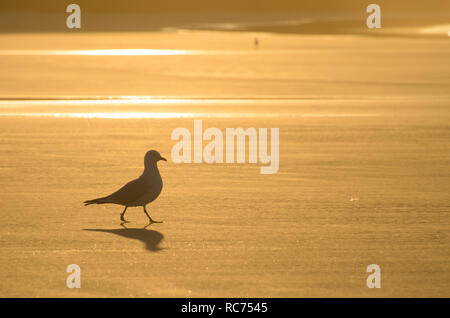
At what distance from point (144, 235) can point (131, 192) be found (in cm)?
55

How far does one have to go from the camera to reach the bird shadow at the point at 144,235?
357 inches

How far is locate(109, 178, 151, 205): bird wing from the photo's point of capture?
973 cm

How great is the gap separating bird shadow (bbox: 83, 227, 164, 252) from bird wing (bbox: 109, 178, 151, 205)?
293mm

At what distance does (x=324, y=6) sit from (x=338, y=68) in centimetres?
8195

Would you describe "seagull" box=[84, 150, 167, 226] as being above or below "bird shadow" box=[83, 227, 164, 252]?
above

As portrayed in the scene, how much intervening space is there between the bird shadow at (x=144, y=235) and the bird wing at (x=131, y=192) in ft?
0.96

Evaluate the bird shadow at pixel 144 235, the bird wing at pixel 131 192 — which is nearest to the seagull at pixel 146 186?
the bird wing at pixel 131 192

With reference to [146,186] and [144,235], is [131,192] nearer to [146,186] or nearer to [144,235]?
[146,186]

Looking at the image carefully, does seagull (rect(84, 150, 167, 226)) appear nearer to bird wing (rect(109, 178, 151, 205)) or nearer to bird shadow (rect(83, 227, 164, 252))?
bird wing (rect(109, 178, 151, 205))

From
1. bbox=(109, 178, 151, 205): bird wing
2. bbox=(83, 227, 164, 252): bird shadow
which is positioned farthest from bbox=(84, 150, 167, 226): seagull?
bbox=(83, 227, 164, 252): bird shadow

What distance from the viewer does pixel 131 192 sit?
32.1ft

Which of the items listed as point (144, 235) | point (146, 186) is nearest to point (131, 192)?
point (146, 186)

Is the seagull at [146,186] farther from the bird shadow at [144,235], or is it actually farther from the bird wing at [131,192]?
the bird shadow at [144,235]
